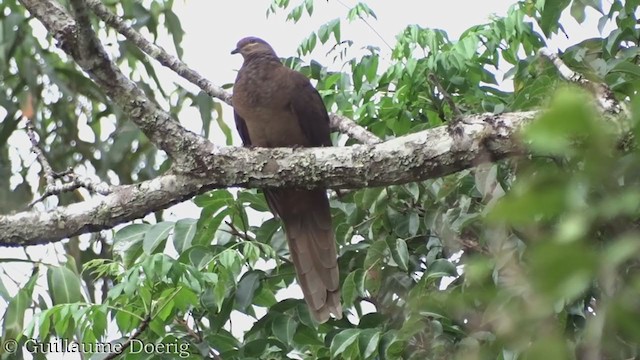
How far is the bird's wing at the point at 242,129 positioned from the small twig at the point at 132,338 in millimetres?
1056

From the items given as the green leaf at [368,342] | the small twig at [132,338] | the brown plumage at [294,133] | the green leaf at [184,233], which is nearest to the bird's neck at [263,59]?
the brown plumage at [294,133]

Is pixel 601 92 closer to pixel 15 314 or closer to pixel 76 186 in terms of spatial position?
pixel 76 186

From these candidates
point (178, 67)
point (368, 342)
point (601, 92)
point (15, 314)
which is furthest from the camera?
point (178, 67)

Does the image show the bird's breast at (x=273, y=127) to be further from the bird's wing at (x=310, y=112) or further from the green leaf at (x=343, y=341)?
the green leaf at (x=343, y=341)

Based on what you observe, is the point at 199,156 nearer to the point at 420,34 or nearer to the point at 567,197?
the point at 420,34

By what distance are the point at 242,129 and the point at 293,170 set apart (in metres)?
1.08

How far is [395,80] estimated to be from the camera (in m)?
2.79

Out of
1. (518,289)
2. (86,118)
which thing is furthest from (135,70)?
(518,289)

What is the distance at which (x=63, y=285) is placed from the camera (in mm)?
3061

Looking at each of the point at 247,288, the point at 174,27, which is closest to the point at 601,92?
the point at 247,288

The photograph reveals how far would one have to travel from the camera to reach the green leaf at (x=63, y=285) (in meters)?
3.02

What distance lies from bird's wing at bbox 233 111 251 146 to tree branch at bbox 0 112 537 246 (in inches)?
36.3

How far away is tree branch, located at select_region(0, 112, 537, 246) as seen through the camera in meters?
2.01

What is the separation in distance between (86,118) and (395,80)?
211cm
